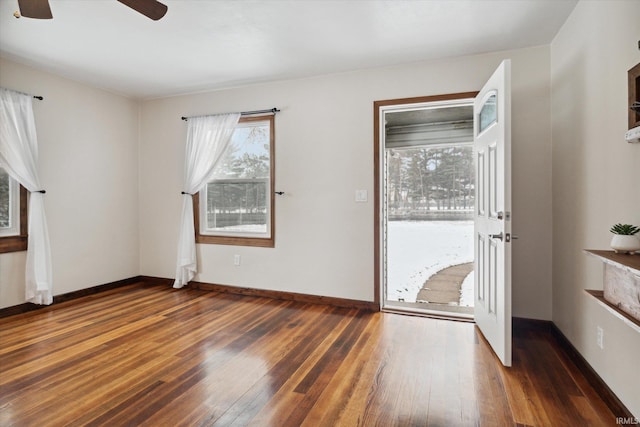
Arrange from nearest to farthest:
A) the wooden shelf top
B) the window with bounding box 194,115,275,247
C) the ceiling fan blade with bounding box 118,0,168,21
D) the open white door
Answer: the wooden shelf top < the ceiling fan blade with bounding box 118,0,168,21 < the open white door < the window with bounding box 194,115,275,247

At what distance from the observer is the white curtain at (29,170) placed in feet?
10.9

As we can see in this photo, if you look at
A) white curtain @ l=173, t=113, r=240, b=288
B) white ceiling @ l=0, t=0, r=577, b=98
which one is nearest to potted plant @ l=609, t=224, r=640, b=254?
white ceiling @ l=0, t=0, r=577, b=98

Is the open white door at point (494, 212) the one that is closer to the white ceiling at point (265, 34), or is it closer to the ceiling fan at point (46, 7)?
the white ceiling at point (265, 34)

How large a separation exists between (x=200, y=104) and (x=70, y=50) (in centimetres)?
151

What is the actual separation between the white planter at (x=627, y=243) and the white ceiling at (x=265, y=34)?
70.4 inches

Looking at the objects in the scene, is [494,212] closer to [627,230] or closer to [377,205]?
[627,230]

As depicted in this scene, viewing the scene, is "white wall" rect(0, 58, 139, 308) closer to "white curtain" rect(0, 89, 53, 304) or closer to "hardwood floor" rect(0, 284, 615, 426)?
"white curtain" rect(0, 89, 53, 304)

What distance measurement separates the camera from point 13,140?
3359 millimetres

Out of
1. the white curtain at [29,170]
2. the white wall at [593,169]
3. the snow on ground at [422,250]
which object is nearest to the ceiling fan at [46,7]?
the white curtain at [29,170]

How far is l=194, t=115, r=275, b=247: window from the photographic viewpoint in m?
4.16

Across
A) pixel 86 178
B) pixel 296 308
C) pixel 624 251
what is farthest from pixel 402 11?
pixel 86 178

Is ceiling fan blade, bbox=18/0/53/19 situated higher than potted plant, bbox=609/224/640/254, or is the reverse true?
ceiling fan blade, bbox=18/0/53/19

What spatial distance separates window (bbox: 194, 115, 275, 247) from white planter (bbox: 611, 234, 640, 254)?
316 cm

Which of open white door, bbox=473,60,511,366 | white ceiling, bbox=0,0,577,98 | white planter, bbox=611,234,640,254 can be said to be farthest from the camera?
white ceiling, bbox=0,0,577,98
